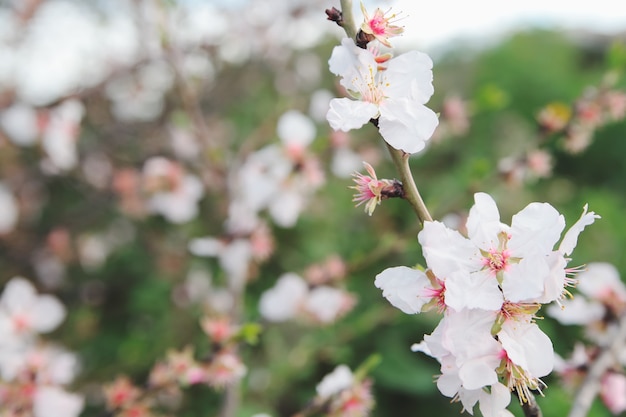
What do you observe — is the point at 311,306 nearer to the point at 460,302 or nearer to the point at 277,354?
the point at 277,354

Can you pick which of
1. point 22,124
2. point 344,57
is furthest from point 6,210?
point 344,57

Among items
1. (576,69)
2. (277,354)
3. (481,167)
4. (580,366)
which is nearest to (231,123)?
(277,354)

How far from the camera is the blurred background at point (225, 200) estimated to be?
123 cm

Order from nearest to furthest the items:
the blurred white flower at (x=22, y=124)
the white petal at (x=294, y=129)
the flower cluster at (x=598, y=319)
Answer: the flower cluster at (x=598, y=319), the white petal at (x=294, y=129), the blurred white flower at (x=22, y=124)

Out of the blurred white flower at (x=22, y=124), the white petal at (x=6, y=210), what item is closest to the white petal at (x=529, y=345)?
the blurred white flower at (x=22, y=124)

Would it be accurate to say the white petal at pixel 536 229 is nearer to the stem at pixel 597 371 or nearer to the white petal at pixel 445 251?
the white petal at pixel 445 251

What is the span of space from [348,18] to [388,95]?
0.08 m

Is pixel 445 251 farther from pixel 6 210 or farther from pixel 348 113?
pixel 6 210

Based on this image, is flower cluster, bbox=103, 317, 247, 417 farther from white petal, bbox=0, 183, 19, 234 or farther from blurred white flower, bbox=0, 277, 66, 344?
white petal, bbox=0, 183, 19, 234

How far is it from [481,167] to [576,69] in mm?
5878

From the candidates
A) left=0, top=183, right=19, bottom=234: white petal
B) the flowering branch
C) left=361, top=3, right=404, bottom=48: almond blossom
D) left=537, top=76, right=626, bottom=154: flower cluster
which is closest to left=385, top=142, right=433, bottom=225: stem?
the flowering branch

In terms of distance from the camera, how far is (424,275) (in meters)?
0.51

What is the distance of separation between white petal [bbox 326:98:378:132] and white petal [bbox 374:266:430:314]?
135 millimetres

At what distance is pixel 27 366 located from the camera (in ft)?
2.96
